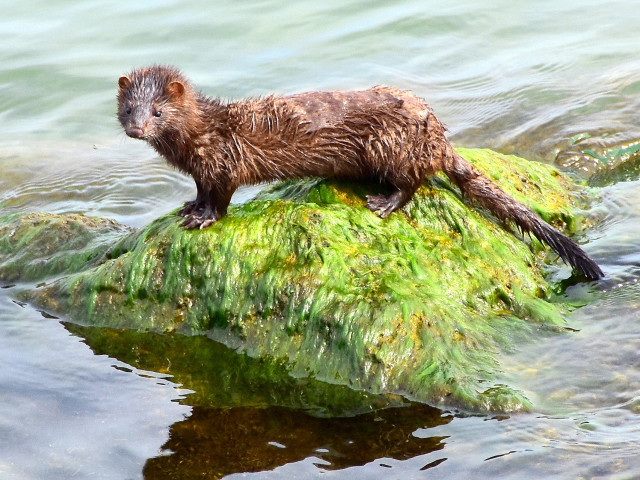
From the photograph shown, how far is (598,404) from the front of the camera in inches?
194

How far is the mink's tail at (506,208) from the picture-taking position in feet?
21.3

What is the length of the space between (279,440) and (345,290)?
1.15 metres

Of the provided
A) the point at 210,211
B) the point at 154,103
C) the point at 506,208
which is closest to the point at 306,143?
the point at 210,211

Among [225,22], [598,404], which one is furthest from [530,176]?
[225,22]

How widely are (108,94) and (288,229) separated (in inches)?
285

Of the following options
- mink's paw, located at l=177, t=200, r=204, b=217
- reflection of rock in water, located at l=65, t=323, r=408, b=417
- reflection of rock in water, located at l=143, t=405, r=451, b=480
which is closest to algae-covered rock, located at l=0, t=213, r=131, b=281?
mink's paw, located at l=177, t=200, r=204, b=217

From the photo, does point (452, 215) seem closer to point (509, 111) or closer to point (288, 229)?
point (288, 229)

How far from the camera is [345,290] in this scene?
557cm

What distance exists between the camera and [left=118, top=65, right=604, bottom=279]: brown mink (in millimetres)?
6180

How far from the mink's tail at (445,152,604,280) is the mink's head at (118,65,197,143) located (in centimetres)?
211

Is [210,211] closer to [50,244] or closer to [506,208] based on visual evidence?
[50,244]

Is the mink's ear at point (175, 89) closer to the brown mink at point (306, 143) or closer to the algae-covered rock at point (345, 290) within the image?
the brown mink at point (306, 143)

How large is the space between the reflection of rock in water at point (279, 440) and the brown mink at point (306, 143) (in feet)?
5.38

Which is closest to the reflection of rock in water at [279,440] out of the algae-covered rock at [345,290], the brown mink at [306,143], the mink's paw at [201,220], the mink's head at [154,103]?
the algae-covered rock at [345,290]
